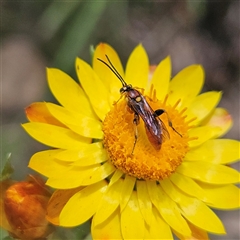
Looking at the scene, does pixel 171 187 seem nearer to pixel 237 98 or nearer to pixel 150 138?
pixel 150 138

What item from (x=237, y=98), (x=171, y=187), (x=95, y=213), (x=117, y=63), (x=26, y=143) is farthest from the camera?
(x=237, y=98)

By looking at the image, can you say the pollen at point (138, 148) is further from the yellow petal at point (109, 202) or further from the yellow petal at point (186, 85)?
the yellow petal at point (186, 85)

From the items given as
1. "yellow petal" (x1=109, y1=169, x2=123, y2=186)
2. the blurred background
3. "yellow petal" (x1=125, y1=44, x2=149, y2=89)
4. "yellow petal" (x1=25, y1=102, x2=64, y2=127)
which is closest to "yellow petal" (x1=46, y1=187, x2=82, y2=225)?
"yellow petal" (x1=109, y1=169, x2=123, y2=186)

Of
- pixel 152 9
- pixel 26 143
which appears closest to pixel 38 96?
pixel 26 143

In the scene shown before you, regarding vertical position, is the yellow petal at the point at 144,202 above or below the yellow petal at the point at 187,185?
above

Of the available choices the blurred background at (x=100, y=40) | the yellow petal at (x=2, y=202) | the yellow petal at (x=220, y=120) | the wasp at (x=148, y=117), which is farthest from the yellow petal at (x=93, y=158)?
the blurred background at (x=100, y=40)

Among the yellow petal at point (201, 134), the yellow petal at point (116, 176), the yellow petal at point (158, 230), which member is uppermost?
the yellow petal at point (116, 176)

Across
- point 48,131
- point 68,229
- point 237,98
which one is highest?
point 48,131
